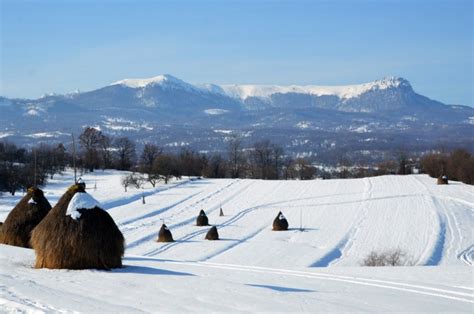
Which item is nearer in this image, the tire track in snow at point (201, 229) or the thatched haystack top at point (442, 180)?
the tire track in snow at point (201, 229)

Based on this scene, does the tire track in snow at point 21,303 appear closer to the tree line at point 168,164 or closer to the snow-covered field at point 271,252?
the snow-covered field at point 271,252

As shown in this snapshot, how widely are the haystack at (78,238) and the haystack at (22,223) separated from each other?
17.1 feet

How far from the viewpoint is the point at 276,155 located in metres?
113

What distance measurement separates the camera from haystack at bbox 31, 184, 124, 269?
52.8 ft

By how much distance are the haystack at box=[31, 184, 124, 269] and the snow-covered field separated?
50cm

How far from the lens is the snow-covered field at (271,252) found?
12586 mm

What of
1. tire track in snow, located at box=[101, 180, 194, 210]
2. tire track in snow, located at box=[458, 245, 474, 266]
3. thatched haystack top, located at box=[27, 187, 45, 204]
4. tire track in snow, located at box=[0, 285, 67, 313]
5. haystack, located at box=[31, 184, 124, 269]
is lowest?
tire track in snow, located at box=[458, 245, 474, 266]

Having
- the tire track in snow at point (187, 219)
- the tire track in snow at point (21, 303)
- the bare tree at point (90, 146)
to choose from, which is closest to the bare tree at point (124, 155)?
the bare tree at point (90, 146)

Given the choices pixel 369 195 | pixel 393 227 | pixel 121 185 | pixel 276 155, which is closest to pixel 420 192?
pixel 369 195

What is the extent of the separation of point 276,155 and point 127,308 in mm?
101960

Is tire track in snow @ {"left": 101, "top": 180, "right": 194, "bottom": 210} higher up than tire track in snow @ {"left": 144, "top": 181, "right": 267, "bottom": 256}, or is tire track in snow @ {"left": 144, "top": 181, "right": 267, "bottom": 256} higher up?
tire track in snow @ {"left": 101, "top": 180, "right": 194, "bottom": 210}

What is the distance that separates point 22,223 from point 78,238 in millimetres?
6626

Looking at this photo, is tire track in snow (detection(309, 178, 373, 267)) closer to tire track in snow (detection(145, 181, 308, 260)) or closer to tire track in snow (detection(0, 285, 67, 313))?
tire track in snow (detection(145, 181, 308, 260))

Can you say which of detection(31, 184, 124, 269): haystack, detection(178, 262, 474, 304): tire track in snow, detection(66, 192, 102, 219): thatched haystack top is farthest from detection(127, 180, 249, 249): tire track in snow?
detection(31, 184, 124, 269): haystack
